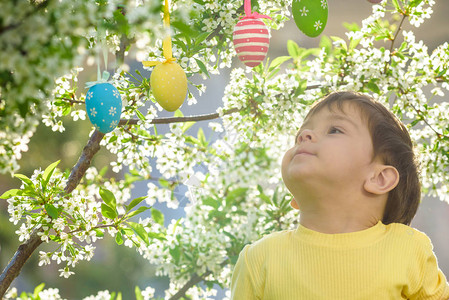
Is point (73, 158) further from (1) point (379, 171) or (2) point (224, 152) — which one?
(1) point (379, 171)

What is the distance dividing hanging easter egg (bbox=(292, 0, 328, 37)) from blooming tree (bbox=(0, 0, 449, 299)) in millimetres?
154

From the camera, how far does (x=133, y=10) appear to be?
1.77 feet

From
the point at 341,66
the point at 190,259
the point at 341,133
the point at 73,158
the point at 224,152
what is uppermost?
the point at 341,66

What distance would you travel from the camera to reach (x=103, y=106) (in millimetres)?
989

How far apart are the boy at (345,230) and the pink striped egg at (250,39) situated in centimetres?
31

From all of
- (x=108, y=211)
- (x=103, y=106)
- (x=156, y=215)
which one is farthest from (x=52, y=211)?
(x=156, y=215)

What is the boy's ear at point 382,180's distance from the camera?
3.04 ft

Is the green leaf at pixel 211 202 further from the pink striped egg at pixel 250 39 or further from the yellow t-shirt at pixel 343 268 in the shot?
the yellow t-shirt at pixel 343 268

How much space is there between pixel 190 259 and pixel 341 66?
2.51 ft

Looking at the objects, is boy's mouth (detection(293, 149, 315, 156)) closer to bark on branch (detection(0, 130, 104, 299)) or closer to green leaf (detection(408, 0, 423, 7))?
bark on branch (detection(0, 130, 104, 299))

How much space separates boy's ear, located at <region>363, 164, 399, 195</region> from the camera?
0.93 m

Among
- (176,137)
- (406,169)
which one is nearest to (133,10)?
(406,169)

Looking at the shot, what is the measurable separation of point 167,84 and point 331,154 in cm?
34

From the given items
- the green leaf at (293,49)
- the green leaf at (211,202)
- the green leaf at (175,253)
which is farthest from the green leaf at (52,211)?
the green leaf at (293,49)
